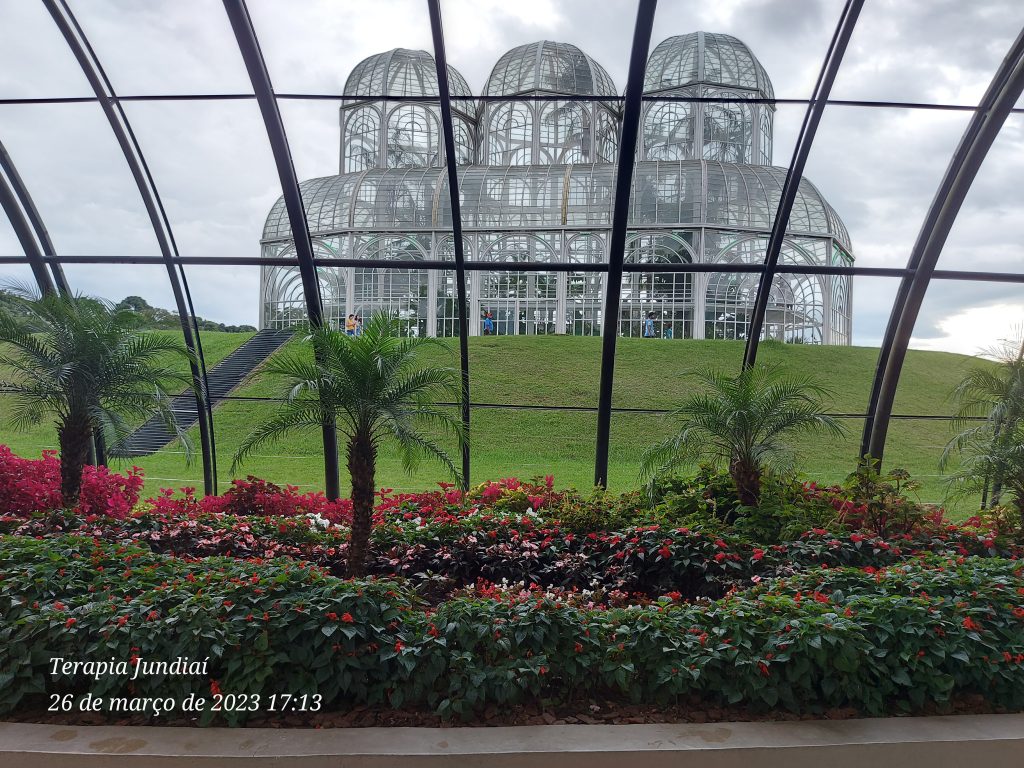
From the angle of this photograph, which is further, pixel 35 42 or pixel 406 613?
pixel 35 42

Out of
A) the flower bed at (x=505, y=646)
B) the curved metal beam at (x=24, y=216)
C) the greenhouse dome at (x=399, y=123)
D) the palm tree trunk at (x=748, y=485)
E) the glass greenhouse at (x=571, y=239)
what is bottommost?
the flower bed at (x=505, y=646)

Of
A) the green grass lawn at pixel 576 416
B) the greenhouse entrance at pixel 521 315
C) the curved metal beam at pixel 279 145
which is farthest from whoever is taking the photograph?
the greenhouse entrance at pixel 521 315

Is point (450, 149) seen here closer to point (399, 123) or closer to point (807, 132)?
point (807, 132)

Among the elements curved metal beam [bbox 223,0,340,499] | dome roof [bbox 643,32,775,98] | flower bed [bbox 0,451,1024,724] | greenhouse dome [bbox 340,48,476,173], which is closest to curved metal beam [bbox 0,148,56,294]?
curved metal beam [bbox 223,0,340,499]

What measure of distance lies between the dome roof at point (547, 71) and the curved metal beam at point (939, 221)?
2601 cm

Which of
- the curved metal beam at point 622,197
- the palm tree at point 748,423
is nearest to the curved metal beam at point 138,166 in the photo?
the curved metal beam at point 622,197

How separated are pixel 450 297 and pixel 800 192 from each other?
46.9 ft

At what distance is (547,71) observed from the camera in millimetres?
32344

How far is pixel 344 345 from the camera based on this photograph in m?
6.12

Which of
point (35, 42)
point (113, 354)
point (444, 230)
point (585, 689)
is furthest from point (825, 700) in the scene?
point (444, 230)

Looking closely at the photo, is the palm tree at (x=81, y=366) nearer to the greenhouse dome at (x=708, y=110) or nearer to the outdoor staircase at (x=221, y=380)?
the outdoor staircase at (x=221, y=380)

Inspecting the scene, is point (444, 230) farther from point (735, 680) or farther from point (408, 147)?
point (735, 680)

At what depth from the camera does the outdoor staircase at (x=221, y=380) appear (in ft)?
68.2

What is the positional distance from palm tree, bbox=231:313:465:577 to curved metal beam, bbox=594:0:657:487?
2.76 m
